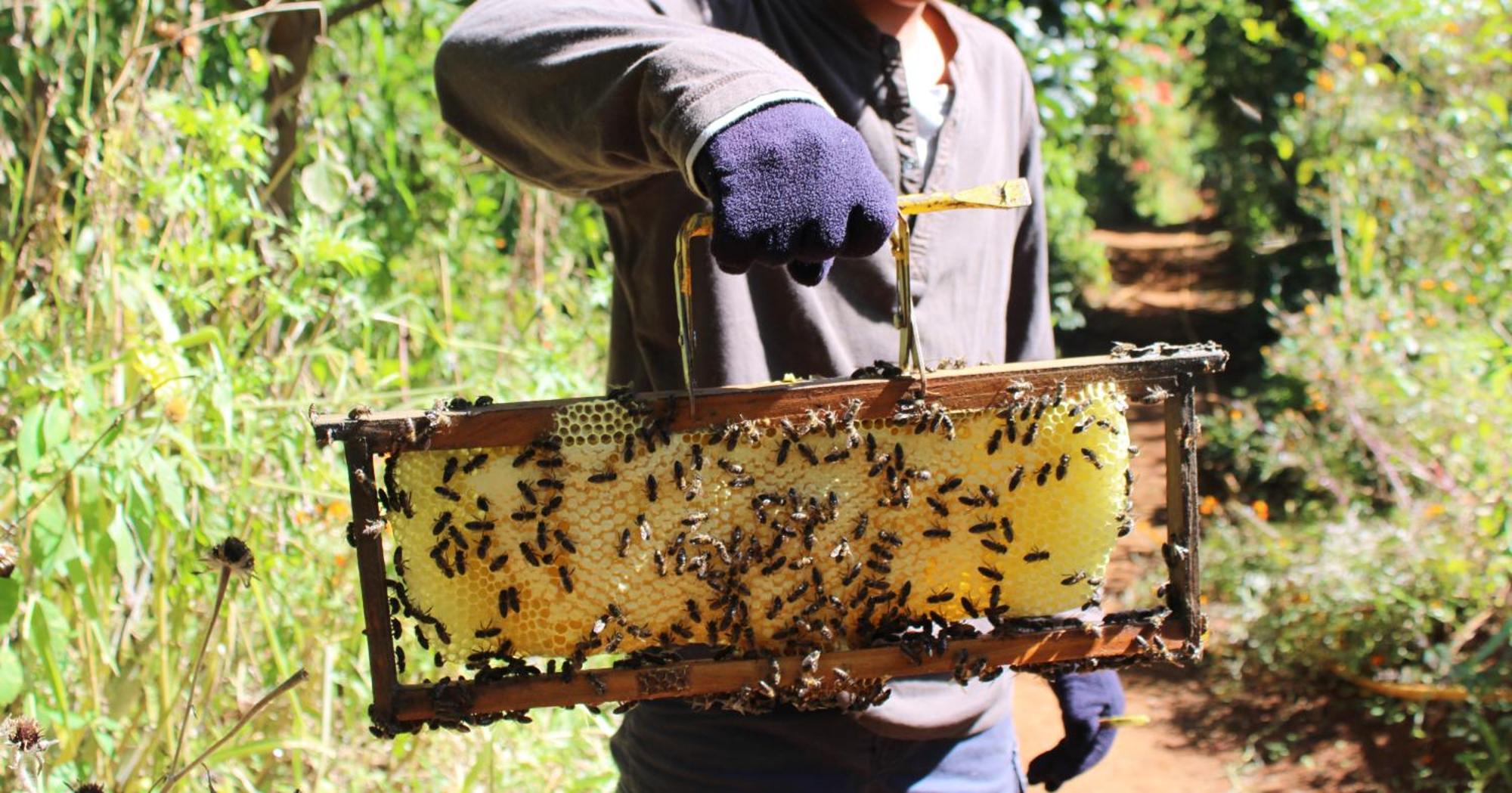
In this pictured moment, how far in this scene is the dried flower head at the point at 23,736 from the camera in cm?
157

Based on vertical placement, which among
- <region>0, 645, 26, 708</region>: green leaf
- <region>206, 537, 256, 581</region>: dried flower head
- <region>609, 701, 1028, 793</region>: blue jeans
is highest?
<region>206, 537, 256, 581</region>: dried flower head

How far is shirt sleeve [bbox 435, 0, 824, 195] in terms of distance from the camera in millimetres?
1494

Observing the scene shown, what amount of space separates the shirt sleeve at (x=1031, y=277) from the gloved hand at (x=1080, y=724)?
25.5 inches

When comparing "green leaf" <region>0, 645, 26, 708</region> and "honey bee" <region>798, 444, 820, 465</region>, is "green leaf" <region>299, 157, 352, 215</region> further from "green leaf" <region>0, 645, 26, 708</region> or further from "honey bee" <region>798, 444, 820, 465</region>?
"honey bee" <region>798, 444, 820, 465</region>

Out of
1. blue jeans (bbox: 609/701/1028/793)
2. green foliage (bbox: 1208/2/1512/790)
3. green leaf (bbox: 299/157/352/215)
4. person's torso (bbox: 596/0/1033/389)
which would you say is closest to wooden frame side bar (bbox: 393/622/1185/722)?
blue jeans (bbox: 609/701/1028/793)

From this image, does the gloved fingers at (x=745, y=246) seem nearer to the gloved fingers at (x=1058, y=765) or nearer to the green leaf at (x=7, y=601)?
the green leaf at (x=7, y=601)

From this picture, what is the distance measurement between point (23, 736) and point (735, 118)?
45.2 inches

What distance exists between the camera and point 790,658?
5.86 feet

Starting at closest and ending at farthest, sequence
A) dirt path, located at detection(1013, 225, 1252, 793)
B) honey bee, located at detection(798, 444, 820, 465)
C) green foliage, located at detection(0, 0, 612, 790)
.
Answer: honey bee, located at detection(798, 444, 820, 465)
green foliage, located at detection(0, 0, 612, 790)
dirt path, located at detection(1013, 225, 1252, 793)

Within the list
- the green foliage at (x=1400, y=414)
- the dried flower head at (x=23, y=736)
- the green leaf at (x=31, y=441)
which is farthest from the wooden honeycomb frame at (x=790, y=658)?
the green foliage at (x=1400, y=414)

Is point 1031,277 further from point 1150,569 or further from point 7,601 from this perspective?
point 1150,569

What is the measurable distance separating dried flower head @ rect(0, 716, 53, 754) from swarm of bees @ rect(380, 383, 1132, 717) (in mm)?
445

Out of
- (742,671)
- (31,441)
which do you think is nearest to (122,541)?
(31,441)

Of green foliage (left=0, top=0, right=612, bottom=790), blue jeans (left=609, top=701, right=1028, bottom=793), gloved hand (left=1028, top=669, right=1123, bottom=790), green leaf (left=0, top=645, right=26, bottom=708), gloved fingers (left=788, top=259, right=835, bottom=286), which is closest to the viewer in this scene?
gloved fingers (left=788, top=259, right=835, bottom=286)
